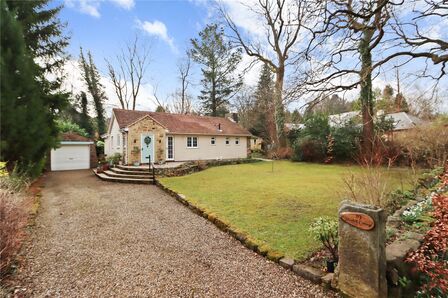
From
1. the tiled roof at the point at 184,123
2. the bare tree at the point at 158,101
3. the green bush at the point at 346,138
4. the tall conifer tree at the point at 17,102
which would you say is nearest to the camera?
the tall conifer tree at the point at 17,102

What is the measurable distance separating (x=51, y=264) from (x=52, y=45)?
12620mm

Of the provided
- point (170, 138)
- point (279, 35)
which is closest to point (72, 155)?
point (170, 138)

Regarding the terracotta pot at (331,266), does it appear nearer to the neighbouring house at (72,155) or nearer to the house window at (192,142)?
the house window at (192,142)

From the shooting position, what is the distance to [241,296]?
3053mm

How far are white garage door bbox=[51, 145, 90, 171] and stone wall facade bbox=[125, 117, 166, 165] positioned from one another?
22.4 ft

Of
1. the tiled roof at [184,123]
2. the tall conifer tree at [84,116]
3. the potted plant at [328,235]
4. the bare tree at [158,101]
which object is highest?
the bare tree at [158,101]

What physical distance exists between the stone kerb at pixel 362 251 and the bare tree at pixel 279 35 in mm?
3779

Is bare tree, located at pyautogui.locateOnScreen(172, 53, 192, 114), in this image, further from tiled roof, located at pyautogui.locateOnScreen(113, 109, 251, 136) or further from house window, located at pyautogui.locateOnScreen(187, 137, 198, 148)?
house window, located at pyautogui.locateOnScreen(187, 137, 198, 148)

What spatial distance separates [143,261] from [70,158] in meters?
18.5

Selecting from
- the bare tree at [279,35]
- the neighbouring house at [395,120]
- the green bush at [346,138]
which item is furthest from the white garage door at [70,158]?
the neighbouring house at [395,120]

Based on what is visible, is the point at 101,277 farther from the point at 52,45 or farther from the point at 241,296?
the point at 52,45

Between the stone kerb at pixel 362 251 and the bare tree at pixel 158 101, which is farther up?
the bare tree at pixel 158 101

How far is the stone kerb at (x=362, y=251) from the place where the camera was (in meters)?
2.75

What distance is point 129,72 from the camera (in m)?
27.8
